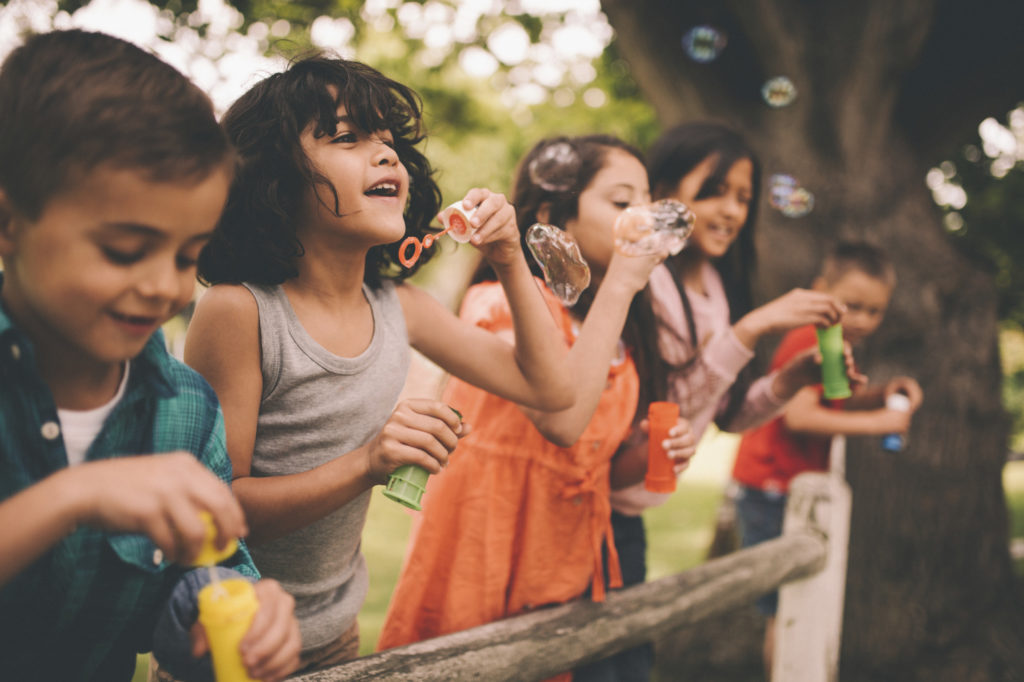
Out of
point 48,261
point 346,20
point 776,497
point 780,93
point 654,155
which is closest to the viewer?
point 48,261

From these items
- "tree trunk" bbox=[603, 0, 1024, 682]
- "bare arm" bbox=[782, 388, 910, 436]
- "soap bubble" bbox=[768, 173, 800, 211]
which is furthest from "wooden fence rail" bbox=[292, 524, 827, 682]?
"tree trunk" bbox=[603, 0, 1024, 682]

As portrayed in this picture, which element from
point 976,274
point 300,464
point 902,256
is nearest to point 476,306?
point 300,464

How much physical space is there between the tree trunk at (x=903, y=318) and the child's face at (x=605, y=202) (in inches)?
91.0

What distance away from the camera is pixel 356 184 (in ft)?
4.30

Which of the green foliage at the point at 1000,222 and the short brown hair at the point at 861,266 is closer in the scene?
the short brown hair at the point at 861,266

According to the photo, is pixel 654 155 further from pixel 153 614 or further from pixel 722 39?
pixel 153 614

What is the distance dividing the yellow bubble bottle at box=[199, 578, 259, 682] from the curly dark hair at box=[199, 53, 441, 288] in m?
0.66

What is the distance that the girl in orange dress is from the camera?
5.77 ft

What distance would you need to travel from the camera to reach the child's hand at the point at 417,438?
44.9 inches

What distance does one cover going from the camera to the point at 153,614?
104 centimetres

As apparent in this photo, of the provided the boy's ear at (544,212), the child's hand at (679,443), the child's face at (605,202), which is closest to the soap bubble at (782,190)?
the child's face at (605,202)

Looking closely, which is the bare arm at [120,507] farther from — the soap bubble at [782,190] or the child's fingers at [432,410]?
the soap bubble at [782,190]

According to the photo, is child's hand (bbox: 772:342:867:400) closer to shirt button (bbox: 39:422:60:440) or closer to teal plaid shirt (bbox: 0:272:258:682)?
teal plaid shirt (bbox: 0:272:258:682)

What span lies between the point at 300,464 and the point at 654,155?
1613mm
